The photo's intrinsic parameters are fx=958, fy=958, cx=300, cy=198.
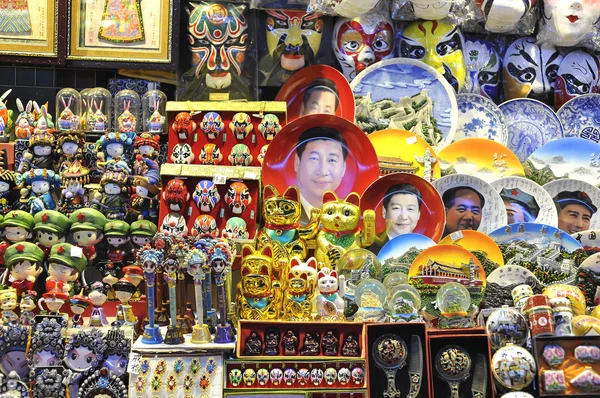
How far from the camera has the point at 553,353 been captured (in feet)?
13.7

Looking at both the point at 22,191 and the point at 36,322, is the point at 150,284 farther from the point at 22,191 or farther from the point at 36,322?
the point at 22,191

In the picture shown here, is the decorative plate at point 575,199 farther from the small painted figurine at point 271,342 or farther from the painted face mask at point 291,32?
the small painted figurine at point 271,342

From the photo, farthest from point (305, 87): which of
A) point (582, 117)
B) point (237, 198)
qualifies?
point (582, 117)

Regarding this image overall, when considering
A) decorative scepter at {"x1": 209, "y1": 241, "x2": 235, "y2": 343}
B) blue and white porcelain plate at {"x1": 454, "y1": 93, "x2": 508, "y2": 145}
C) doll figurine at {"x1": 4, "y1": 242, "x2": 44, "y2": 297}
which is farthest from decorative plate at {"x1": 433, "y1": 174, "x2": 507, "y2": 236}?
doll figurine at {"x1": 4, "y1": 242, "x2": 44, "y2": 297}

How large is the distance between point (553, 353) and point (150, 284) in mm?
1793

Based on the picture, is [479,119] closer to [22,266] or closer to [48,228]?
[48,228]

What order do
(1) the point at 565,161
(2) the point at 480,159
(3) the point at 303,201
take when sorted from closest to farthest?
(3) the point at 303,201 → (2) the point at 480,159 → (1) the point at 565,161

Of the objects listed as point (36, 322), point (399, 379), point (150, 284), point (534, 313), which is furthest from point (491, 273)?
point (36, 322)

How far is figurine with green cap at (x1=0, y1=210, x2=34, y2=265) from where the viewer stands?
4.78 metres

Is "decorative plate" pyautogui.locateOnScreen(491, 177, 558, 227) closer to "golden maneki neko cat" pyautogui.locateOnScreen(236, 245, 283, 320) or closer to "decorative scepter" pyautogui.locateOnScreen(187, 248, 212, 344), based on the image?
"golden maneki neko cat" pyautogui.locateOnScreen(236, 245, 283, 320)

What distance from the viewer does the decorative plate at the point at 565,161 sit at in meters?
5.64

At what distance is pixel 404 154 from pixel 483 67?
38.5 inches

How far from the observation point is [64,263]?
463 cm

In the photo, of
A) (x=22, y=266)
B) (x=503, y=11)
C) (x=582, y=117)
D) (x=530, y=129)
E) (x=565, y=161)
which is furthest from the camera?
(x=582, y=117)
